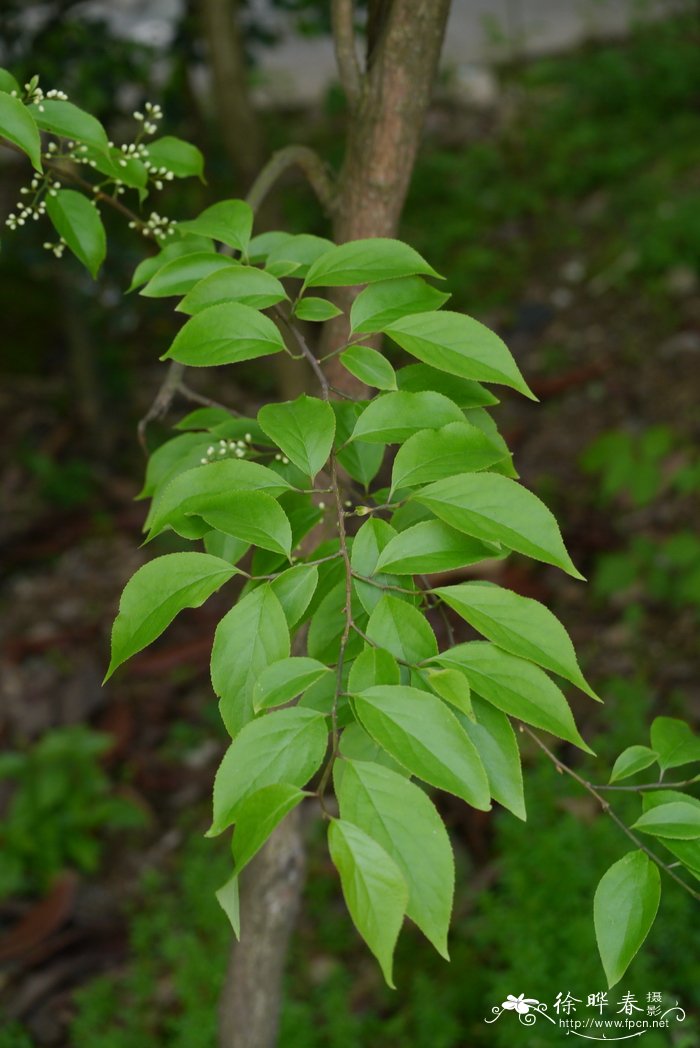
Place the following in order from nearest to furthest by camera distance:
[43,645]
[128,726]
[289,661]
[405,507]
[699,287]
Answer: [289,661], [405,507], [128,726], [43,645], [699,287]

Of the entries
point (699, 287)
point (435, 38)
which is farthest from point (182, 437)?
point (699, 287)

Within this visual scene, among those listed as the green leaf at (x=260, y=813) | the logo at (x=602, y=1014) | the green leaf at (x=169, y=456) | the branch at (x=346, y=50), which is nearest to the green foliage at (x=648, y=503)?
the logo at (x=602, y=1014)

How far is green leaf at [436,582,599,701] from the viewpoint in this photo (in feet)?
2.85

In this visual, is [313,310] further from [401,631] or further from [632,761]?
[632,761]

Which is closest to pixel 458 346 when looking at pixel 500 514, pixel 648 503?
pixel 500 514

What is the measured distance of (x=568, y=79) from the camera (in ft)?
19.1

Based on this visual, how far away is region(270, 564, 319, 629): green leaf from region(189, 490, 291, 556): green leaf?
26 mm

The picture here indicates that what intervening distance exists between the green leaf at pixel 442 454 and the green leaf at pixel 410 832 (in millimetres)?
300

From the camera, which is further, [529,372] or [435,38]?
[529,372]

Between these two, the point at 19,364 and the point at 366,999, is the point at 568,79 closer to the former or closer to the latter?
the point at 19,364

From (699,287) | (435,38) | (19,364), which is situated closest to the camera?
(435,38)

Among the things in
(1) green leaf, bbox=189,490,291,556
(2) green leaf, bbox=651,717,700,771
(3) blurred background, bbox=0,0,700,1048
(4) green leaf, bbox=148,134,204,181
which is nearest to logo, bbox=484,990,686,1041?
(3) blurred background, bbox=0,0,700,1048

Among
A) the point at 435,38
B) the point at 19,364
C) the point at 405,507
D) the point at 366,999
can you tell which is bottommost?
the point at 366,999

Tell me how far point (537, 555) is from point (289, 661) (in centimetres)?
24
